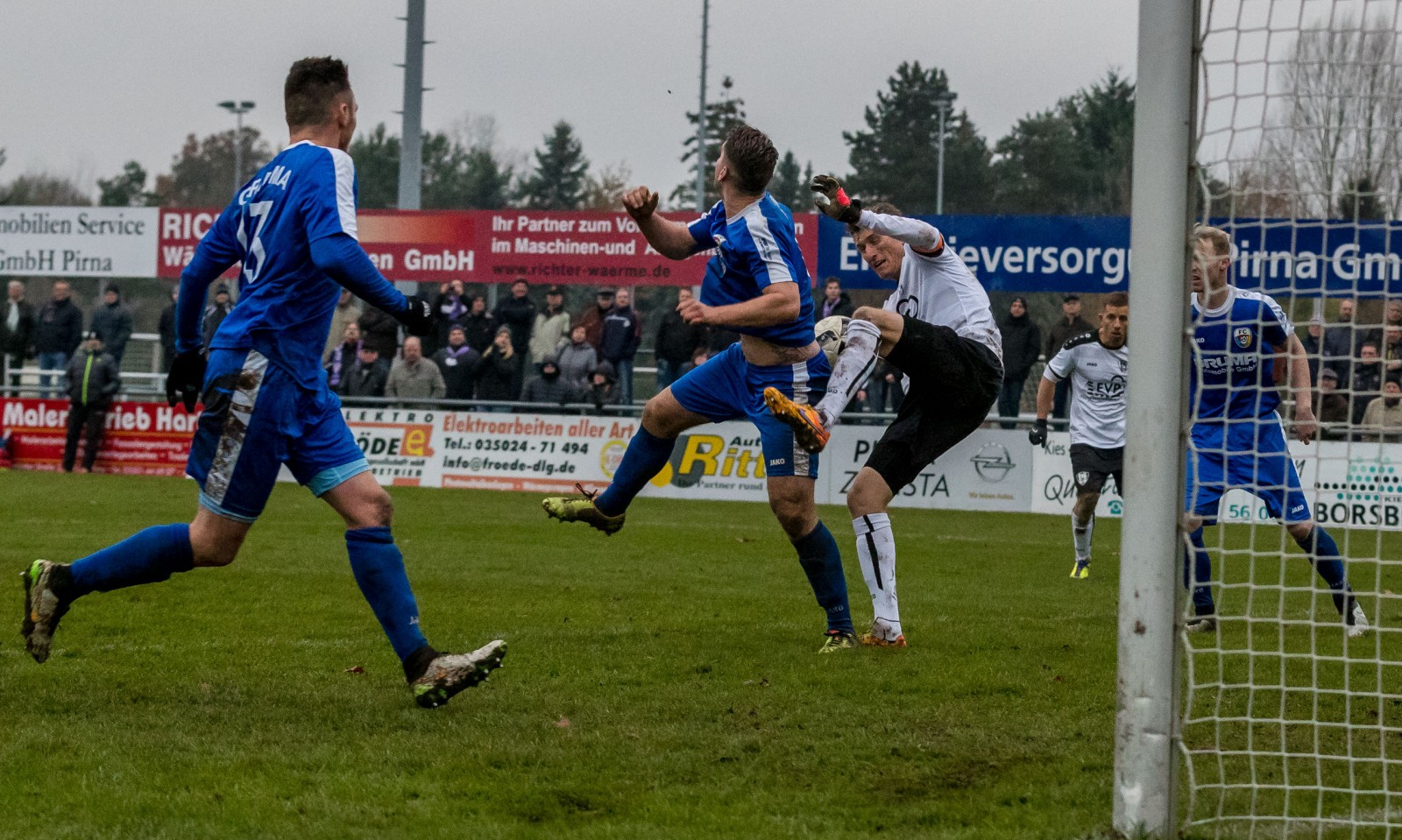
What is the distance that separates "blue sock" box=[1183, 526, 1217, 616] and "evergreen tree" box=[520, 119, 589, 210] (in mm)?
72706

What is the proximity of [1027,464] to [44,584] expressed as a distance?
14.9 m

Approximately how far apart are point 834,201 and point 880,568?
70.2 inches

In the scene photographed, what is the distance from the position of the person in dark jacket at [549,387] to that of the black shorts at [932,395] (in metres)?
13.3

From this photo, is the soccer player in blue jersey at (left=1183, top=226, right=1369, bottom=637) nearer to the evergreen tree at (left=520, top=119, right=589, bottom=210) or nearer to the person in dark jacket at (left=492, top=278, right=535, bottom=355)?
the person in dark jacket at (left=492, top=278, right=535, bottom=355)

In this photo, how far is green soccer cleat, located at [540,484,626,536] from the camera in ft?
23.6

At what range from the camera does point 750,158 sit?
6.63 meters

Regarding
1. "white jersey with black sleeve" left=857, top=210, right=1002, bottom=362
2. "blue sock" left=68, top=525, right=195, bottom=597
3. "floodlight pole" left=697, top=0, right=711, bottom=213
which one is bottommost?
"blue sock" left=68, top=525, right=195, bottom=597

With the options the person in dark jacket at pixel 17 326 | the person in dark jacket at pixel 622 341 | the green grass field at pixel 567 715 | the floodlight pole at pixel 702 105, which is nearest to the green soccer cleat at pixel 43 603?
the green grass field at pixel 567 715

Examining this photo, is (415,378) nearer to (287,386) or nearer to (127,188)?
(287,386)

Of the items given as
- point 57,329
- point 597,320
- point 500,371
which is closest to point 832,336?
point 500,371

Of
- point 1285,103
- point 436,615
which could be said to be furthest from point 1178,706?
point 436,615

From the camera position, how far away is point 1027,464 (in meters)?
18.9

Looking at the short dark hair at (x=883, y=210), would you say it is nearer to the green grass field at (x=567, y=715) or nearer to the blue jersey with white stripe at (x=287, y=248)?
the green grass field at (x=567, y=715)

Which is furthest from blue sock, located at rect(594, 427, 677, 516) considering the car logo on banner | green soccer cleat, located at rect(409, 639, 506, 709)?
the car logo on banner
